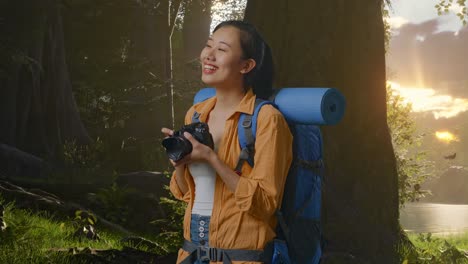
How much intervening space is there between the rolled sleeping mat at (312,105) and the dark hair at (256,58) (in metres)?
0.14

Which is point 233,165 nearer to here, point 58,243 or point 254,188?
point 254,188

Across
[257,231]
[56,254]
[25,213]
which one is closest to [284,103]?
[257,231]

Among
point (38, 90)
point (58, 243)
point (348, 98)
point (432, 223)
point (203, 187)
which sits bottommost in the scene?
point (432, 223)

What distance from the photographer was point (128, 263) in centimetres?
644

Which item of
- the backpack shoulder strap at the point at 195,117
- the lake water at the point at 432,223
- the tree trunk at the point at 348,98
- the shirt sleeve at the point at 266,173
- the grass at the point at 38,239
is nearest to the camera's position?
the shirt sleeve at the point at 266,173

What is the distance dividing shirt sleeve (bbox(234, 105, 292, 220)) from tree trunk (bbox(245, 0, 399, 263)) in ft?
18.9

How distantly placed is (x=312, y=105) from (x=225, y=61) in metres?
0.45

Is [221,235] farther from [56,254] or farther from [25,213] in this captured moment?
[25,213]

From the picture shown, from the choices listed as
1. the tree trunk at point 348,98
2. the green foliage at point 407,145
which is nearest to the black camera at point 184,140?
the tree trunk at point 348,98

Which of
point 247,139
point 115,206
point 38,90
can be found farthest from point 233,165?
point 38,90

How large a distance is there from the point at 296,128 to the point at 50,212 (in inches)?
247

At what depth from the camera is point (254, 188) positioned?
2.75 meters

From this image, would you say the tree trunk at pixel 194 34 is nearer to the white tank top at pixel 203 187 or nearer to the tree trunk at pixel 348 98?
the tree trunk at pixel 348 98

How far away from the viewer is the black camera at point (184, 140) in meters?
2.84
